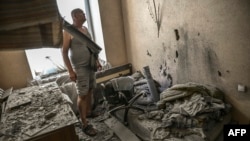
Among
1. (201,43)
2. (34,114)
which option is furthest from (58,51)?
(201,43)

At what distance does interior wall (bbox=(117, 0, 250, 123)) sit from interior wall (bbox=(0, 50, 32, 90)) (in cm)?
199

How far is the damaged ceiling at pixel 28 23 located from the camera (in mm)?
555

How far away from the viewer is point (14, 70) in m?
3.05

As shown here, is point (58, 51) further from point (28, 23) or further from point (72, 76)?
point (28, 23)

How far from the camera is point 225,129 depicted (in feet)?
6.52

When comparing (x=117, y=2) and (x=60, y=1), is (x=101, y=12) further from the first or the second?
(x=60, y=1)

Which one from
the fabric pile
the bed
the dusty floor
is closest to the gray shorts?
the dusty floor

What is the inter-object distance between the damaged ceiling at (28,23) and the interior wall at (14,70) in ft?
8.54

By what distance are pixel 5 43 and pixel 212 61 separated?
2.12 meters

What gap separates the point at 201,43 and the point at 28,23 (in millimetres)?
2105

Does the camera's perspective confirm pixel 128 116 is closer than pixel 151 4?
Yes

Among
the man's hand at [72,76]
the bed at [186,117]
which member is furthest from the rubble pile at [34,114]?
the bed at [186,117]

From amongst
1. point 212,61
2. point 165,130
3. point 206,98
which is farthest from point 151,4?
point 165,130

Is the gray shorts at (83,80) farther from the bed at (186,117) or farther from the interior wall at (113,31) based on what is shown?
the interior wall at (113,31)
